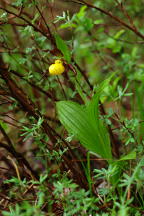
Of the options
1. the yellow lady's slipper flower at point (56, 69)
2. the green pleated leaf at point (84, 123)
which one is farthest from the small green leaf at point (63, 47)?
the green pleated leaf at point (84, 123)

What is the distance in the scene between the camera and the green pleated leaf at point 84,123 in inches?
45.3

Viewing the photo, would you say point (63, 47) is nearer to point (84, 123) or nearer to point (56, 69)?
point (56, 69)

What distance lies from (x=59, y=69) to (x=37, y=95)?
3.65 ft

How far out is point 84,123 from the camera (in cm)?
119

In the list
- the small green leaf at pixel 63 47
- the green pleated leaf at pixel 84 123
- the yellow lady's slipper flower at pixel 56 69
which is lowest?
the green pleated leaf at pixel 84 123

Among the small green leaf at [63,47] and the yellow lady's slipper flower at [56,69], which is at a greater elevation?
the small green leaf at [63,47]

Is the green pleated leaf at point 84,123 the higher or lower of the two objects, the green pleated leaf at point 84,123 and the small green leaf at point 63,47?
the lower

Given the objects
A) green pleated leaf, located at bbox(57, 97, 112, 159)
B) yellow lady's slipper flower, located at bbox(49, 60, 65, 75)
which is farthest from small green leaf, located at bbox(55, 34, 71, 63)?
green pleated leaf, located at bbox(57, 97, 112, 159)

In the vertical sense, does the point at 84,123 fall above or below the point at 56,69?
below

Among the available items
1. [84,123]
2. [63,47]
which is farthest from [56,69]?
[84,123]

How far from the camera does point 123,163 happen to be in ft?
3.92

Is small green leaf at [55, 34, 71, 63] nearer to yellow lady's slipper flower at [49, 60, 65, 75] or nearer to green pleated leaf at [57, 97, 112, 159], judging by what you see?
yellow lady's slipper flower at [49, 60, 65, 75]

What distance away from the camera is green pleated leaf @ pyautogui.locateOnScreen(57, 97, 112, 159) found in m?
1.15

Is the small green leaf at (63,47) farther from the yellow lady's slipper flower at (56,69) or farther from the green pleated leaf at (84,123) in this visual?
the green pleated leaf at (84,123)
